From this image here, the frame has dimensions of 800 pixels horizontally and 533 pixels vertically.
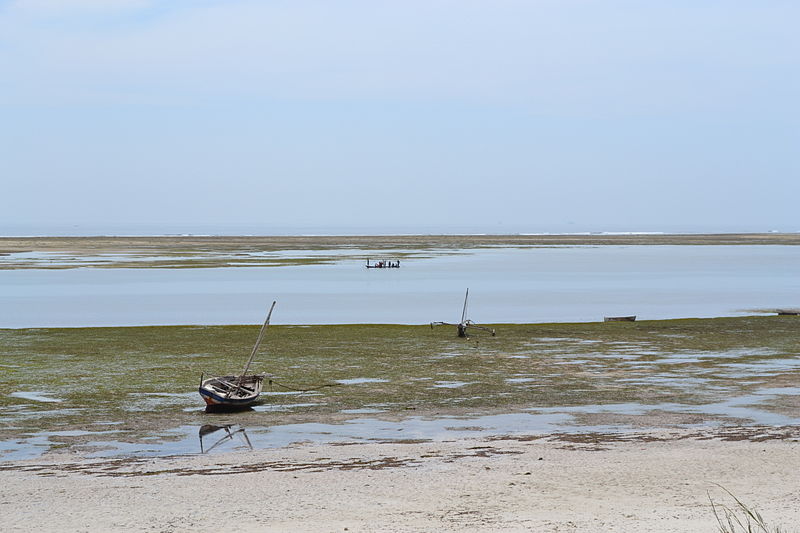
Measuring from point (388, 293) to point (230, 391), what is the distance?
45603mm

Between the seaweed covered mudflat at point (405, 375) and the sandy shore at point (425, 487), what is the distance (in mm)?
3288

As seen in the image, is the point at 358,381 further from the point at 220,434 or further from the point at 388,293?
the point at 388,293

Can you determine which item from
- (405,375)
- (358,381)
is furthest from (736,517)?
(405,375)

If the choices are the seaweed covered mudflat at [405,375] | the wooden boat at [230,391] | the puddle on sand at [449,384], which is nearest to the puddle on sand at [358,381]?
the seaweed covered mudflat at [405,375]

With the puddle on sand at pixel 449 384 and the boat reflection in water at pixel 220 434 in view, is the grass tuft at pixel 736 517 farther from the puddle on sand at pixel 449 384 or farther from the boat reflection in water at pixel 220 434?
the puddle on sand at pixel 449 384

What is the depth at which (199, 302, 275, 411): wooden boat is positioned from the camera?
27.8m

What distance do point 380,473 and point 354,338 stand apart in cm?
2336

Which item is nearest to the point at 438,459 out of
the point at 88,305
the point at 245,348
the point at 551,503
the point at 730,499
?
the point at 551,503

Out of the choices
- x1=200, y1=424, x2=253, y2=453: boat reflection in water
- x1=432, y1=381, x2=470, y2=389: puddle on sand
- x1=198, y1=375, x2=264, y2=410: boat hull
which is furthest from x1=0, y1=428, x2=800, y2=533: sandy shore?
x1=432, y1=381, x2=470, y2=389: puddle on sand

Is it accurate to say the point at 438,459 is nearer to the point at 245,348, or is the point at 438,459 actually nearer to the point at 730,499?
the point at 730,499

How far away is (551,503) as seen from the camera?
18469 mm

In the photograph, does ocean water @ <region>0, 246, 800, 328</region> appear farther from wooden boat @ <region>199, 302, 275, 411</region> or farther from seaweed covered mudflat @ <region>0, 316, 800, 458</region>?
wooden boat @ <region>199, 302, 275, 411</region>

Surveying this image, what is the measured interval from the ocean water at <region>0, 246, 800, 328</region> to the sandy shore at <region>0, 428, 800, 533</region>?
30.5 m

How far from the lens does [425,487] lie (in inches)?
773
